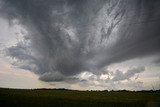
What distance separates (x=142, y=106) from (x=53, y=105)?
A: 16810 mm

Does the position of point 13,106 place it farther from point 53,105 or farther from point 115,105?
point 115,105

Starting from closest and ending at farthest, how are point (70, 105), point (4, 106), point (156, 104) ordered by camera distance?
point (156, 104), point (4, 106), point (70, 105)

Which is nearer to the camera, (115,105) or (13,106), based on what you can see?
(13,106)

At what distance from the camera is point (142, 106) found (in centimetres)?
4384

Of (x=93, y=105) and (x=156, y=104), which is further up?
(x=93, y=105)

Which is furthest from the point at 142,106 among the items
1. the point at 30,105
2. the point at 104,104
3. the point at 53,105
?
the point at 30,105

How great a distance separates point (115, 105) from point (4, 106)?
21403mm

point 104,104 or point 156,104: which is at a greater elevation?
point 104,104

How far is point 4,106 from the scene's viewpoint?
3878cm

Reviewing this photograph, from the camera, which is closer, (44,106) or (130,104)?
(44,106)

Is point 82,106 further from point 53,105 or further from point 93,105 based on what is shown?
point 53,105

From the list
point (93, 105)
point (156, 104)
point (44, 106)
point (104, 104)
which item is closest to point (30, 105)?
point (44, 106)

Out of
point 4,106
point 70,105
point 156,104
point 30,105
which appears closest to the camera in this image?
point 156,104

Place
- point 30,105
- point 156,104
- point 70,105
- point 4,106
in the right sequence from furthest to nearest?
point 70,105 → point 30,105 → point 4,106 → point 156,104
